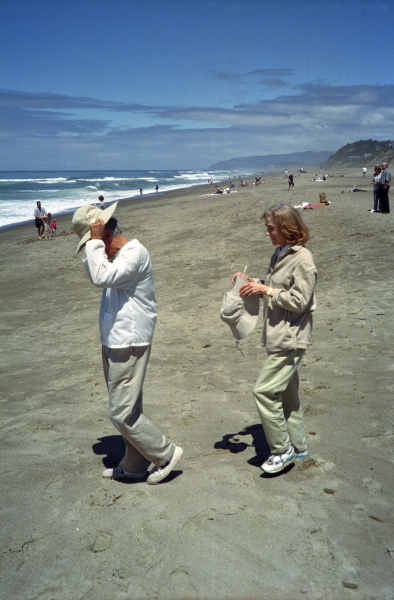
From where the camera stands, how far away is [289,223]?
11.3ft

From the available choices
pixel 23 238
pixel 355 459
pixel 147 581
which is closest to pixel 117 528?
pixel 147 581

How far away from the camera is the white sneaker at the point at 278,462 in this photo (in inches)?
144

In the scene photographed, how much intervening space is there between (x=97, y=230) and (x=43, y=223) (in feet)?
57.7

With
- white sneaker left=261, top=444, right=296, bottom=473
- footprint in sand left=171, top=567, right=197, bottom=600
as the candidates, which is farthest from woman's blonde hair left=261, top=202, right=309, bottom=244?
footprint in sand left=171, top=567, right=197, bottom=600

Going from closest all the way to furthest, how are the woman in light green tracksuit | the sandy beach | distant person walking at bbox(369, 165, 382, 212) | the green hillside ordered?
the sandy beach, the woman in light green tracksuit, distant person walking at bbox(369, 165, 382, 212), the green hillside

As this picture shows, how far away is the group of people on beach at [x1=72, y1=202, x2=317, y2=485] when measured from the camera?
326cm

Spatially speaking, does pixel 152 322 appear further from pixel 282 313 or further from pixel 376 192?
pixel 376 192

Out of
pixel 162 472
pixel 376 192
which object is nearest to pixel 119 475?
pixel 162 472

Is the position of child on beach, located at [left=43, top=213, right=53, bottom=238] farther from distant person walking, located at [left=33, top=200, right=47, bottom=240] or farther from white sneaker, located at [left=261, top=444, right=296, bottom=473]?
white sneaker, located at [left=261, top=444, right=296, bottom=473]

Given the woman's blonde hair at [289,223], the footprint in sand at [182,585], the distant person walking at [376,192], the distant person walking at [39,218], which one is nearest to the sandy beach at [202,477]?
the footprint in sand at [182,585]

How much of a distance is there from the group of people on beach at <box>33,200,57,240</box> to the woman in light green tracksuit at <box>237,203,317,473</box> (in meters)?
17.1

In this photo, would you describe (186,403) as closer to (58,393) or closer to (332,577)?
(58,393)

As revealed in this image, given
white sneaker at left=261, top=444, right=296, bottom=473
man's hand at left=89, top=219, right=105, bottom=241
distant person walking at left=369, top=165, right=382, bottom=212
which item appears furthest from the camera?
distant person walking at left=369, top=165, right=382, bottom=212

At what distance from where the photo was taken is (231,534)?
3.06 meters
